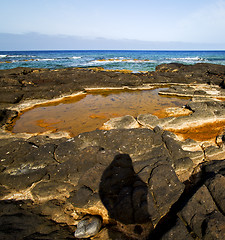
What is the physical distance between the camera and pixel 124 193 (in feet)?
10.7

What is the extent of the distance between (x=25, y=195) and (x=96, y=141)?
2.46m

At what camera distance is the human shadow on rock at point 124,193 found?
9.61 ft

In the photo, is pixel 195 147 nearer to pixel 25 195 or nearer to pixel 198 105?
pixel 198 105

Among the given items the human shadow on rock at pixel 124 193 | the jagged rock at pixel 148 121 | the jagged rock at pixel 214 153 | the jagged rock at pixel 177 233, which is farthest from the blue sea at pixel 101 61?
the jagged rock at pixel 177 233

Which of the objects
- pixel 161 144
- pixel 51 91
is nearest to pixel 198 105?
pixel 161 144

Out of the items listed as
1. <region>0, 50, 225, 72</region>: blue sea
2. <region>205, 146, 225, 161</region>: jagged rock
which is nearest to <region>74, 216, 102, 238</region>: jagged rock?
<region>205, 146, 225, 161</region>: jagged rock

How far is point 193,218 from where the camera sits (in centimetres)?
271

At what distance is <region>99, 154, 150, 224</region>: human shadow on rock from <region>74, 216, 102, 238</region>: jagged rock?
1.09 ft

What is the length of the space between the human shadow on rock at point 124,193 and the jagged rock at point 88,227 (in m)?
0.33

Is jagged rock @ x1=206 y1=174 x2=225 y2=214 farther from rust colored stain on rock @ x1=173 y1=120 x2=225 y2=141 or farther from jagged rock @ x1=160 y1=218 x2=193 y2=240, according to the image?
rust colored stain on rock @ x1=173 y1=120 x2=225 y2=141

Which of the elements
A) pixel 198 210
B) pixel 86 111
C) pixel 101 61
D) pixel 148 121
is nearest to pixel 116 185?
pixel 198 210

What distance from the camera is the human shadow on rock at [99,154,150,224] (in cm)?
293

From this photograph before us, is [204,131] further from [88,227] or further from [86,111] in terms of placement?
[86,111]

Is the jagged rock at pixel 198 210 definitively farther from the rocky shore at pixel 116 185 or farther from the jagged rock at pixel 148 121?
the jagged rock at pixel 148 121
